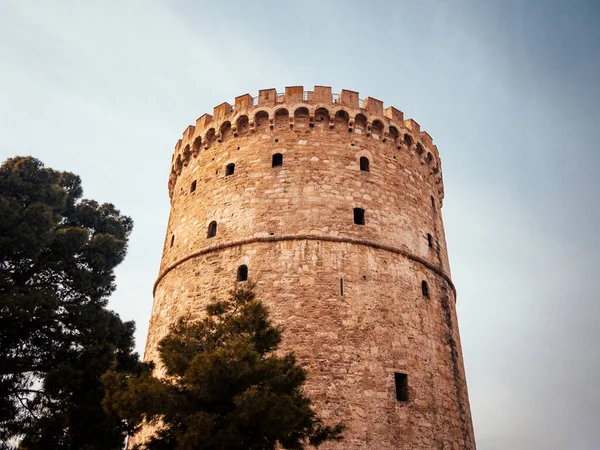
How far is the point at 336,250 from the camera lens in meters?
12.3

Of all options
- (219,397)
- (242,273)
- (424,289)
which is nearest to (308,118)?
(242,273)

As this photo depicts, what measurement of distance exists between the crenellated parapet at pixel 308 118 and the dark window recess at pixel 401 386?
631 cm

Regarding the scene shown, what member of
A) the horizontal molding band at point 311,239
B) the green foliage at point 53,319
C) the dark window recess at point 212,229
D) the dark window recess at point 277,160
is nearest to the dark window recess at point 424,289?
the horizontal molding band at point 311,239

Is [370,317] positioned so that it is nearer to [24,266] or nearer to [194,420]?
[194,420]

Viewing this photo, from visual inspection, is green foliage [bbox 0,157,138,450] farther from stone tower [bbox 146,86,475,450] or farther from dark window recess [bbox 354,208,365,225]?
dark window recess [bbox 354,208,365,225]

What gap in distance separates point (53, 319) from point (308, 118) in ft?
27.0

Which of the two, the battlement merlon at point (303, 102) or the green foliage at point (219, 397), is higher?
the battlement merlon at point (303, 102)

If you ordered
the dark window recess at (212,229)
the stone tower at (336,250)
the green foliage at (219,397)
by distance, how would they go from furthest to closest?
the dark window recess at (212,229) → the stone tower at (336,250) → the green foliage at (219,397)

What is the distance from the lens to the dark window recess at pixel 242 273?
12.3 m

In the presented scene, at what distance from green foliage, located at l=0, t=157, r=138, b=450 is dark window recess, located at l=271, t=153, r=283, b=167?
15.9 ft

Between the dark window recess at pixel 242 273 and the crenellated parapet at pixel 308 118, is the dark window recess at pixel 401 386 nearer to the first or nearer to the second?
the dark window recess at pixel 242 273

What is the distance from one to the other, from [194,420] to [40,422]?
8.67ft

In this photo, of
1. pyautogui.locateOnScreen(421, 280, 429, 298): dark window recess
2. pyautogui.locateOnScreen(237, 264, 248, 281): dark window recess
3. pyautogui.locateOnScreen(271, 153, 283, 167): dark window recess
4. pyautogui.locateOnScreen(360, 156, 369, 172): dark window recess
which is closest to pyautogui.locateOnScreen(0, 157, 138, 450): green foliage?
pyautogui.locateOnScreen(237, 264, 248, 281): dark window recess

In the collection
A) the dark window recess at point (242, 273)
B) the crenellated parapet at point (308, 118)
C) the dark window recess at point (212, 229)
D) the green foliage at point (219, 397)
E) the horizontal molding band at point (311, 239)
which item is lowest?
the green foliage at point (219, 397)
